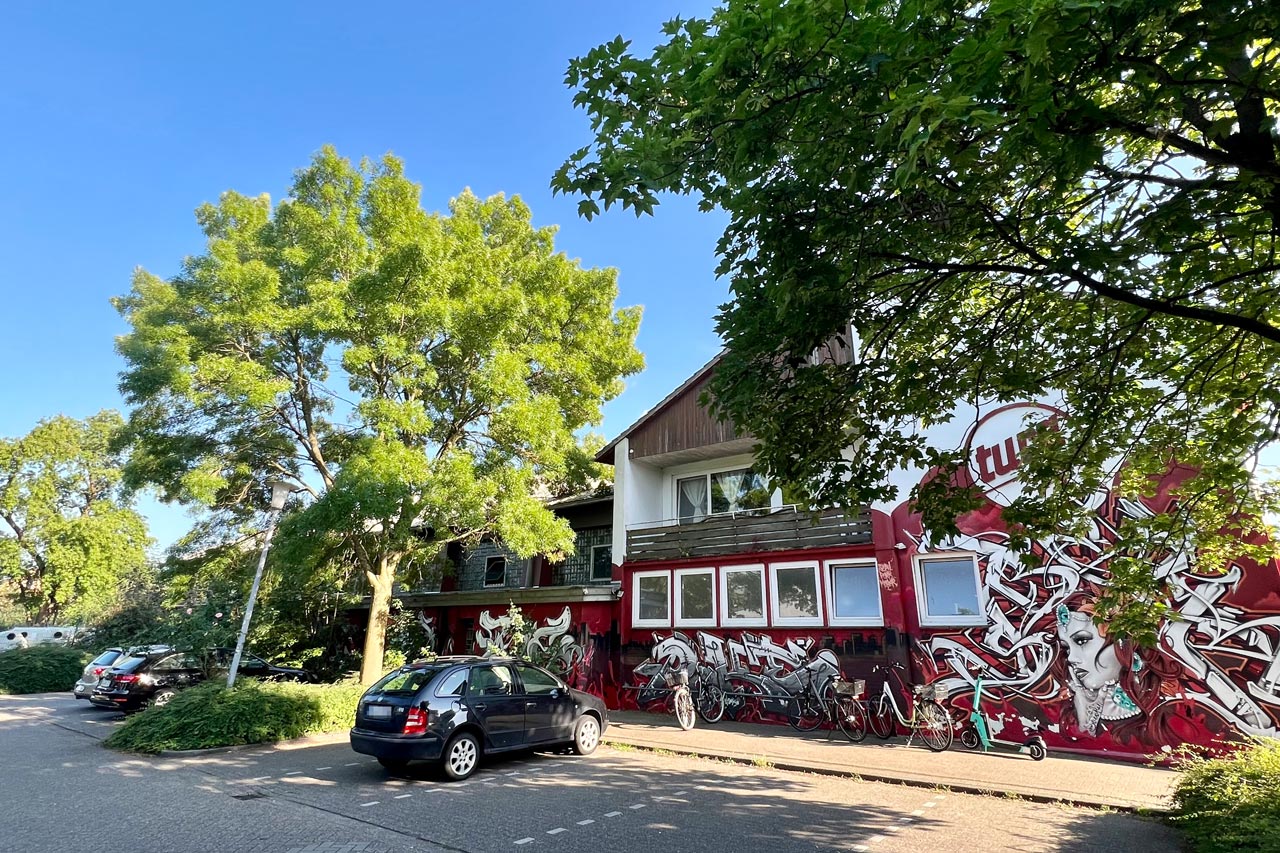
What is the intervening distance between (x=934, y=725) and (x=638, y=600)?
24.9ft

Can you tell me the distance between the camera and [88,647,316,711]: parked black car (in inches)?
562

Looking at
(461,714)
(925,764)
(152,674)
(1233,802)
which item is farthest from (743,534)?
(152,674)

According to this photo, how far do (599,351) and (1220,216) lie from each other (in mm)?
13641

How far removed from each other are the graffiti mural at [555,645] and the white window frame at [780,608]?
215 inches

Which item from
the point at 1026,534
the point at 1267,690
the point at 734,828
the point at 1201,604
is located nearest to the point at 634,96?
the point at 1026,534

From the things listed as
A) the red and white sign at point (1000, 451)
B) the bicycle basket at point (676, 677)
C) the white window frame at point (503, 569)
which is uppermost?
the red and white sign at point (1000, 451)

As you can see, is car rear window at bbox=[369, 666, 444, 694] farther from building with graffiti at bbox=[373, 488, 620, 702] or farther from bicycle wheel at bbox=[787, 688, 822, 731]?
bicycle wheel at bbox=[787, 688, 822, 731]

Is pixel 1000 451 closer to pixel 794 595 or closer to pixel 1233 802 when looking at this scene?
pixel 794 595

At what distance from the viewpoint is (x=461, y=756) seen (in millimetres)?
8703

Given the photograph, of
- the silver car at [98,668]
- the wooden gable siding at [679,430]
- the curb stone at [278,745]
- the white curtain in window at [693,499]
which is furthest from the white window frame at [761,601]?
the silver car at [98,668]

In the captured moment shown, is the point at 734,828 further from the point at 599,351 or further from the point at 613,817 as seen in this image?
the point at 599,351

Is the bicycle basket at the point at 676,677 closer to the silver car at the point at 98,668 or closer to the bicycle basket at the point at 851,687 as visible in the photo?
the bicycle basket at the point at 851,687

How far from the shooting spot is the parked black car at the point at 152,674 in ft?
46.8

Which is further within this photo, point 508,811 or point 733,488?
point 733,488
